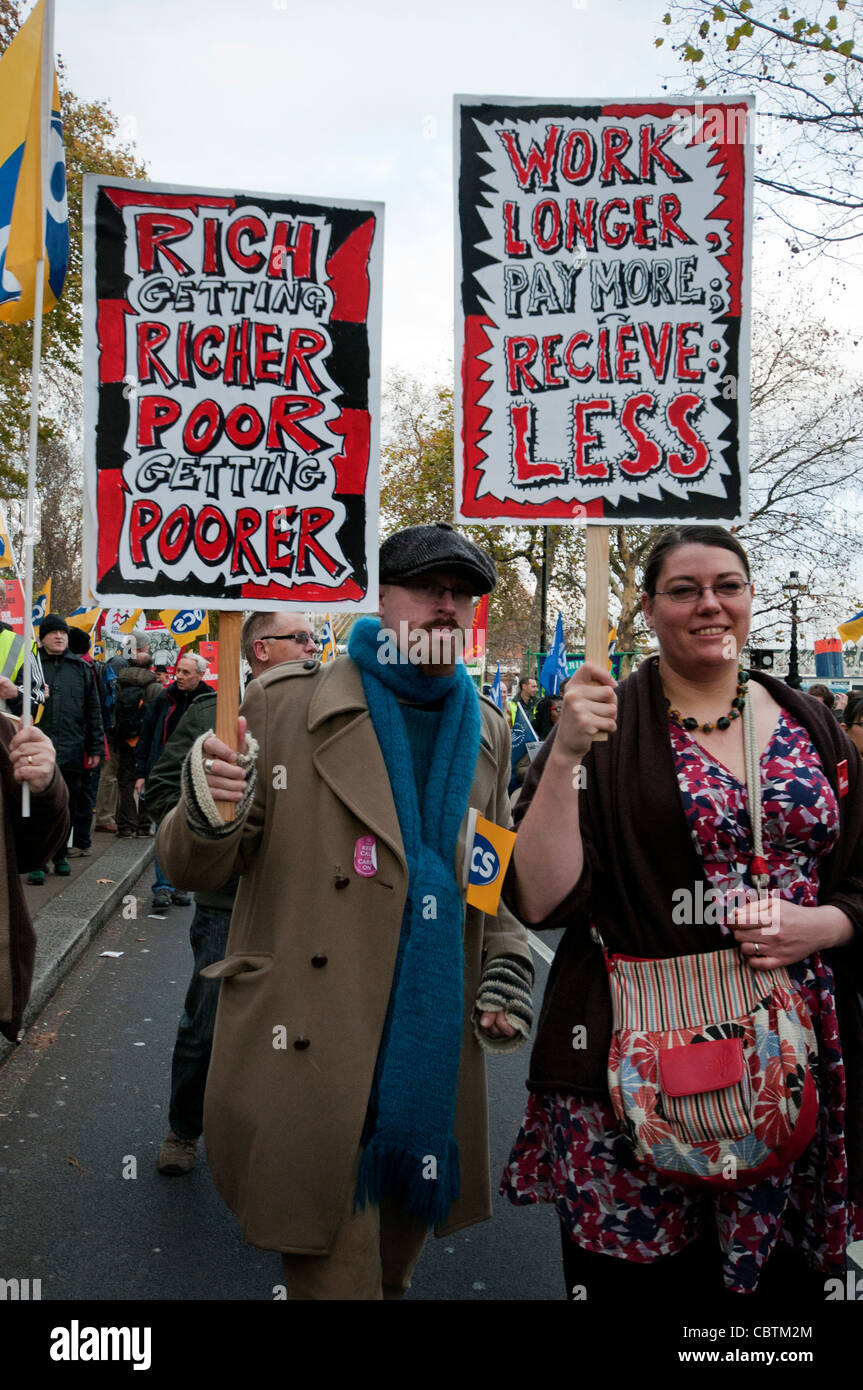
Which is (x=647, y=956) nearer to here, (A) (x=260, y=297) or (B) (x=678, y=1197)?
(B) (x=678, y=1197)

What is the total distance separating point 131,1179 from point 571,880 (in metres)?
2.71

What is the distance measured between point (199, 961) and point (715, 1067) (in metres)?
2.57

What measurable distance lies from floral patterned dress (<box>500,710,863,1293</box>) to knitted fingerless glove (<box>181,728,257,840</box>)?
2.99 ft

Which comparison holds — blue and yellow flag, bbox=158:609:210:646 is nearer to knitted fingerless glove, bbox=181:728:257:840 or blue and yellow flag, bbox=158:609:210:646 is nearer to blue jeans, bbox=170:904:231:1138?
blue jeans, bbox=170:904:231:1138

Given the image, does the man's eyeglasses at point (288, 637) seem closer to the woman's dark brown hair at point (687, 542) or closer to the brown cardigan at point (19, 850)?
the brown cardigan at point (19, 850)

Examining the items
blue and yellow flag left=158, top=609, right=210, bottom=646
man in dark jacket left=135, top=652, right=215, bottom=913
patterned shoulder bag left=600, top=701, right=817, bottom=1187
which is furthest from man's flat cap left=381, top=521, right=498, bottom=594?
blue and yellow flag left=158, top=609, right=210, bottom=646

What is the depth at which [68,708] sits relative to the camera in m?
9.45

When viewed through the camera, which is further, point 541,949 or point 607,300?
point 541,949

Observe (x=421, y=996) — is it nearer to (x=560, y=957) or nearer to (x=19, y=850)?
(x=560, y=957)

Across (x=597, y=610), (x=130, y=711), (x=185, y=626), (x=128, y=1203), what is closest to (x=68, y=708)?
(x=185, y=626)

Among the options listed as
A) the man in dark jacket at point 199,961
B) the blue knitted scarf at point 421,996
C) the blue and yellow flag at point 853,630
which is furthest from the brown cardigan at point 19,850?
the blue and yellow flag at point 853,630

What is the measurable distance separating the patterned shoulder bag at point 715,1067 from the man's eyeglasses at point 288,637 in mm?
2461

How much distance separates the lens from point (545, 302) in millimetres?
2523
